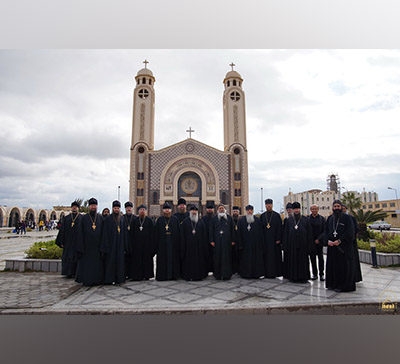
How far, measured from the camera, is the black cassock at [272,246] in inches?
226

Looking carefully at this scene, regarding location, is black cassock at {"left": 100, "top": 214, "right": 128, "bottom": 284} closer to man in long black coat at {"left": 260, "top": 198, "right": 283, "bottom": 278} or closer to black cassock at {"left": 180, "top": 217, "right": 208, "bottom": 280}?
black cassock at {"left": 180, "top": 217, "right": 208, "bottom": 280}

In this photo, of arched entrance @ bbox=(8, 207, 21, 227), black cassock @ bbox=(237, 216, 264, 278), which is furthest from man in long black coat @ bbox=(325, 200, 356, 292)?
arched entrance @ bbox=(8, 207, 21, 227)

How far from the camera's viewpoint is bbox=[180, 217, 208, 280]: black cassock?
5.56m

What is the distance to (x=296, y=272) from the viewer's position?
5.29 meters

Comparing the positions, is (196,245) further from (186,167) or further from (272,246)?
(186,167)

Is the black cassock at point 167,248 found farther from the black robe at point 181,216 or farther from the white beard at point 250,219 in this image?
the white beard at point 250,219

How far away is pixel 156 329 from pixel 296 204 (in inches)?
149

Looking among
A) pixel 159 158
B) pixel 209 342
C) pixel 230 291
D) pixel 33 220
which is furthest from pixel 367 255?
pixel 33 220

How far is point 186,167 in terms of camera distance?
28.5 metres

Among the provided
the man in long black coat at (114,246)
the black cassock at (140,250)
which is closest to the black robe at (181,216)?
the black cassock at (140,250)

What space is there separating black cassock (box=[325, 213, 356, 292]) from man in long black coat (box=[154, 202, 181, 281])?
2873 millimetres

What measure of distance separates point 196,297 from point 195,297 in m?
0.02

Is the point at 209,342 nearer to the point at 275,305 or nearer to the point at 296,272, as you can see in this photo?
the point at 275,305

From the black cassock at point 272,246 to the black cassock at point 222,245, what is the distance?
761mm
